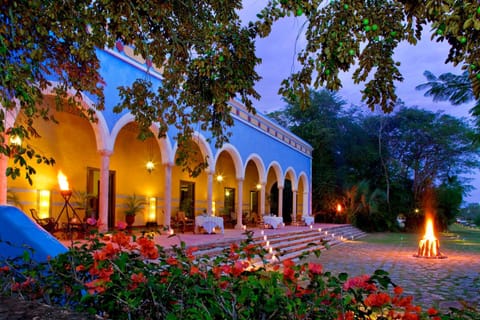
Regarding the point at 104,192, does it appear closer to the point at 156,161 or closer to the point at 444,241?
the point at 156,161

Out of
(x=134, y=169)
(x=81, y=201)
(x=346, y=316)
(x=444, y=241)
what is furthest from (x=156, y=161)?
(x=346, y=316)

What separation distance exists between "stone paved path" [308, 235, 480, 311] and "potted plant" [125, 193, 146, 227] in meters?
6.86

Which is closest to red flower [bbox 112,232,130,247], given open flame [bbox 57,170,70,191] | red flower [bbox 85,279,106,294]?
red flower [bbox 85,279,106,294]

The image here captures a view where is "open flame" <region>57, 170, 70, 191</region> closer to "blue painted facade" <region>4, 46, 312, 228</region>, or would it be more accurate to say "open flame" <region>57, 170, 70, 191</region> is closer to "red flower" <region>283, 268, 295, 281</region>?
"blue painted facade" <region>4, 46, 312, 228</region>

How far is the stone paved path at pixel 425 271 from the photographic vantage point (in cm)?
730

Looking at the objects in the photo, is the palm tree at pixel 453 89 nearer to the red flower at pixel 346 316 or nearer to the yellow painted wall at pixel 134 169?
the yellow painted wall at pixel 134 169

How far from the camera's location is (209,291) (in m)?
2.30

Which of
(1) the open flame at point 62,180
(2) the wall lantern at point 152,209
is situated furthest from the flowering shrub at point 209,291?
(2) the wall lantern at point 152,209

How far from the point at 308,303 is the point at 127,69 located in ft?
33.8

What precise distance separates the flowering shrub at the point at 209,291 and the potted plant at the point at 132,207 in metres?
12.1

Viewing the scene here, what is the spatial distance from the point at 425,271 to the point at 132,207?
992 centimetres

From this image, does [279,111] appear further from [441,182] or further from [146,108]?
[146,108]

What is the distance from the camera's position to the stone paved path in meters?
7.30

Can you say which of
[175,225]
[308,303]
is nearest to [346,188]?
[175,225]
